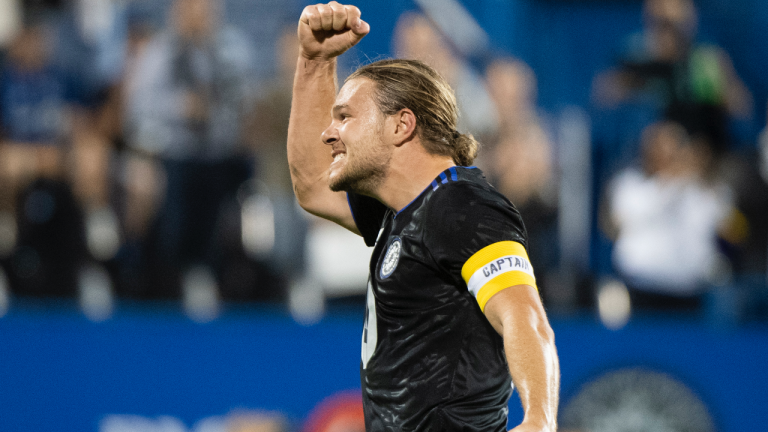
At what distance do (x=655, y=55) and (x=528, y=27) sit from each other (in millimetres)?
1724

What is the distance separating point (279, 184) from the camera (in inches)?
Answer: 232

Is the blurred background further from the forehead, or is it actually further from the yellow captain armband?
the yellow captain armband

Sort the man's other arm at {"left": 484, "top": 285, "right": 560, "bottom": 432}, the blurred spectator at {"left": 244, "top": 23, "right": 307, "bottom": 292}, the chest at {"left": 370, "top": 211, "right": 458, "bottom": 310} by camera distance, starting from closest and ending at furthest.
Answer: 1. the man's other arm at {"left": 484, "top": 285, "right": 560, "bottom": 432}
2. the chest at {"left": 370, "top": 211, "right": 458, "bottom": 310}
3. the blurred spectator at {"left": 244, "top": 23, "right": 307, "bottom": 292}

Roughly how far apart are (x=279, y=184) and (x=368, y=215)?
10.2ft

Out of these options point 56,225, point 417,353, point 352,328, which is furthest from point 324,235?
point 417,353

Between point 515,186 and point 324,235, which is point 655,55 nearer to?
point 515,186

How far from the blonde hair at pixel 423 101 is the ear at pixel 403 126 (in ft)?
0.05

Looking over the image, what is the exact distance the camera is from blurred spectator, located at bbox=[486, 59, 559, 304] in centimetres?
566

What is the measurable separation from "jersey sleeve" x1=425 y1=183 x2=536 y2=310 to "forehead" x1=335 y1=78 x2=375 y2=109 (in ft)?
1.29

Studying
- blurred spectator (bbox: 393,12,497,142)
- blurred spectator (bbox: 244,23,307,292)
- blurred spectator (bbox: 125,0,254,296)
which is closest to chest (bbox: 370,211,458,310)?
blurred spectator (bbox: 244,23,307,292)

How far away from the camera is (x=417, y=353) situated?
7.79ft

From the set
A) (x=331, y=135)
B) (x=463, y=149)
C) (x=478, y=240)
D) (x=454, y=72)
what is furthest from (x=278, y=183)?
(x=478, y=240)

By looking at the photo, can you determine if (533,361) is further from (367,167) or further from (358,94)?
(358,94)

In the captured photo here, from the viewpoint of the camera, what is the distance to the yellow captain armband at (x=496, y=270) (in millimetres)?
2150
